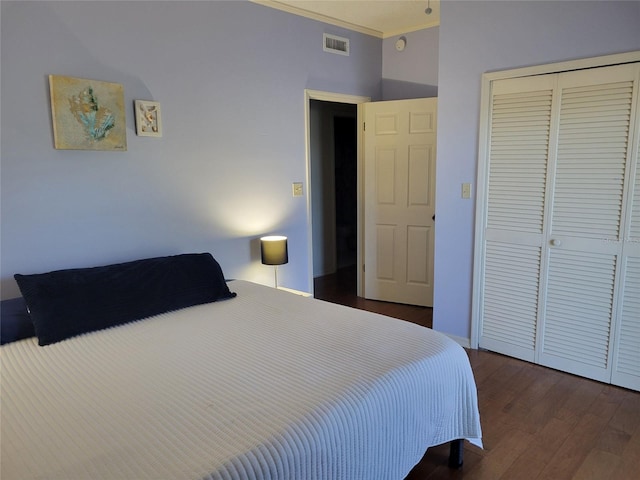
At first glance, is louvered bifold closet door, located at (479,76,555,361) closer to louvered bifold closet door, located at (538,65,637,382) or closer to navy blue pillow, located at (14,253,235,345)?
louvered bifold closet door, located at (538,65,637,382)

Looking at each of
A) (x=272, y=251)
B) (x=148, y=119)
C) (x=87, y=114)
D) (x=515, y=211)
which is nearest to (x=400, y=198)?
(x=515, y=211)

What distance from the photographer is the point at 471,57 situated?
292 cm

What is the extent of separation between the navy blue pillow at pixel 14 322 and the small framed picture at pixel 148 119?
1183 millimetres

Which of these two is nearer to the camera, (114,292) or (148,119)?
(114,292)

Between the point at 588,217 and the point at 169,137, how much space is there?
2.62 meters

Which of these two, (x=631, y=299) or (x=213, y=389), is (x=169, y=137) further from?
(x=631, y=299)

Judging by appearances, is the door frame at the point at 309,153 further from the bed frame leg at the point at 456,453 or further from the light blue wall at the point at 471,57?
the bed frame leg at the point at 456,453

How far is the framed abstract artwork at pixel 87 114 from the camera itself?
2.34 m

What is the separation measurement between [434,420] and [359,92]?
3.13 meters

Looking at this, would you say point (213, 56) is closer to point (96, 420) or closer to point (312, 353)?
point (312, 353)

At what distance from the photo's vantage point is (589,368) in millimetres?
2670

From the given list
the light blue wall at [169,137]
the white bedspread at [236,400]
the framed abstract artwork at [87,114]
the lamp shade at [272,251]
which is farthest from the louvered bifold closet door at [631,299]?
the framed abstract artwork at [87,114]

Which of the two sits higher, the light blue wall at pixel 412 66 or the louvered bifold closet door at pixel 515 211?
the light blue wall at pixel 412 66

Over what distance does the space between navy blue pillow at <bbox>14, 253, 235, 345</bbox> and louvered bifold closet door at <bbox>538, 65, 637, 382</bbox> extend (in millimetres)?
2052
